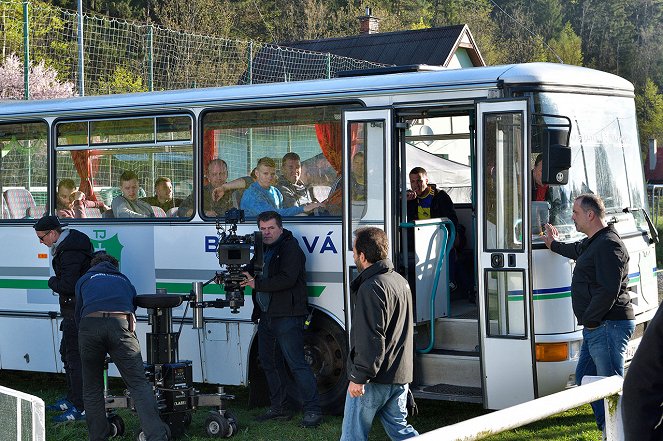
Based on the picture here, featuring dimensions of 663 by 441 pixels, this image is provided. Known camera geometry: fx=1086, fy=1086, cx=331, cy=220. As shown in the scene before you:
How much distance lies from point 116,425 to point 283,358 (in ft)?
4.99

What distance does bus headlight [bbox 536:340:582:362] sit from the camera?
8.23 meters

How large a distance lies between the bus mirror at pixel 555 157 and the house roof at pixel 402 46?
112ft

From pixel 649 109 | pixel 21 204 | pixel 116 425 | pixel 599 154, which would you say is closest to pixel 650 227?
pixel 599 154

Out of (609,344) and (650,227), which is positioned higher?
(650,227)

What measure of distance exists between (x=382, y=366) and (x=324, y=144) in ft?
10.5

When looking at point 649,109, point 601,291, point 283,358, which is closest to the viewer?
point 601,291

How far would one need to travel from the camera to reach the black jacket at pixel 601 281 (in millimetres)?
7656

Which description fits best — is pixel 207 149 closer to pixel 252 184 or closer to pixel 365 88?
pixel 252 184

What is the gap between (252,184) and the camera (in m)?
9.65

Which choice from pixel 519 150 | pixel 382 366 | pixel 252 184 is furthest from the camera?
pixel 252 184

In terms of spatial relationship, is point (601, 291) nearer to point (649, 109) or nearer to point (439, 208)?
point (439, 208)

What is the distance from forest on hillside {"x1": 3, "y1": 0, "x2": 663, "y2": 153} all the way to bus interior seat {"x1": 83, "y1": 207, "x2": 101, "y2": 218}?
3262cm

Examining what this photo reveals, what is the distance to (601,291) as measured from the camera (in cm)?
766

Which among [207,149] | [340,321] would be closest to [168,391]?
[340,321]
